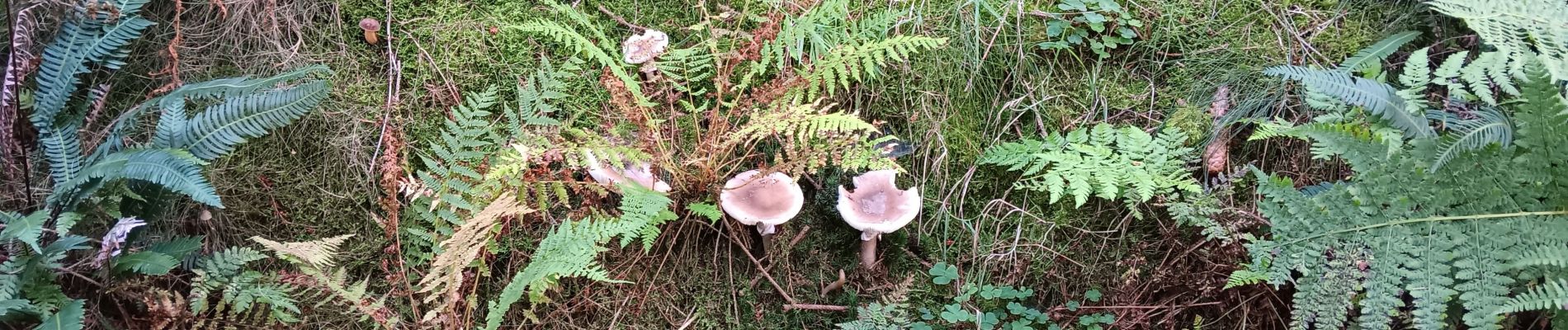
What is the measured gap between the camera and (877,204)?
3229mm

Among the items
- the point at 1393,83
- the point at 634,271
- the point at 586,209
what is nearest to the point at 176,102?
the point at 586,209

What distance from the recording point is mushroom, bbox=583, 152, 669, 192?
10.7 ft

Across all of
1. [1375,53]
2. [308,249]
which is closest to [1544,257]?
[1375,53]

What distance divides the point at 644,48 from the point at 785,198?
91 centimetres

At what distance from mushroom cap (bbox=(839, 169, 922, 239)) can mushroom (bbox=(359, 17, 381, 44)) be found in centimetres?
203

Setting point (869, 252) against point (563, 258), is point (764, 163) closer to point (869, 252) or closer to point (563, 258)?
point (869, 252)

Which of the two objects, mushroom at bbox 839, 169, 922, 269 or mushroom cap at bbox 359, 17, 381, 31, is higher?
mushroom cap at bbox 359, 17, 381, 31

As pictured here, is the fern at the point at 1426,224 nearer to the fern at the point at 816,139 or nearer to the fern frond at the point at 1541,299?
the fern frond at the point at 1541,299

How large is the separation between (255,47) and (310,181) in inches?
25.0

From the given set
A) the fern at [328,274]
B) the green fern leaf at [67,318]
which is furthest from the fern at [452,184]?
the green fern leaf at [67,318]

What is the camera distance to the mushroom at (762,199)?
3145 mm

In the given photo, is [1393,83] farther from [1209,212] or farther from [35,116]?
[35,116]

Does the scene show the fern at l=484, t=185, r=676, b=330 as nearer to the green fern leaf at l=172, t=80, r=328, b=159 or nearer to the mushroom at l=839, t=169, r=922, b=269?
the mushroom at l=839, t=169, r=922, b=269

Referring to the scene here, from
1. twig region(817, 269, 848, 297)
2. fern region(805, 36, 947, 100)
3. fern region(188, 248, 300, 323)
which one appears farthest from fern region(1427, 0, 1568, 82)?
fern region(188, 248, 300, 323)
